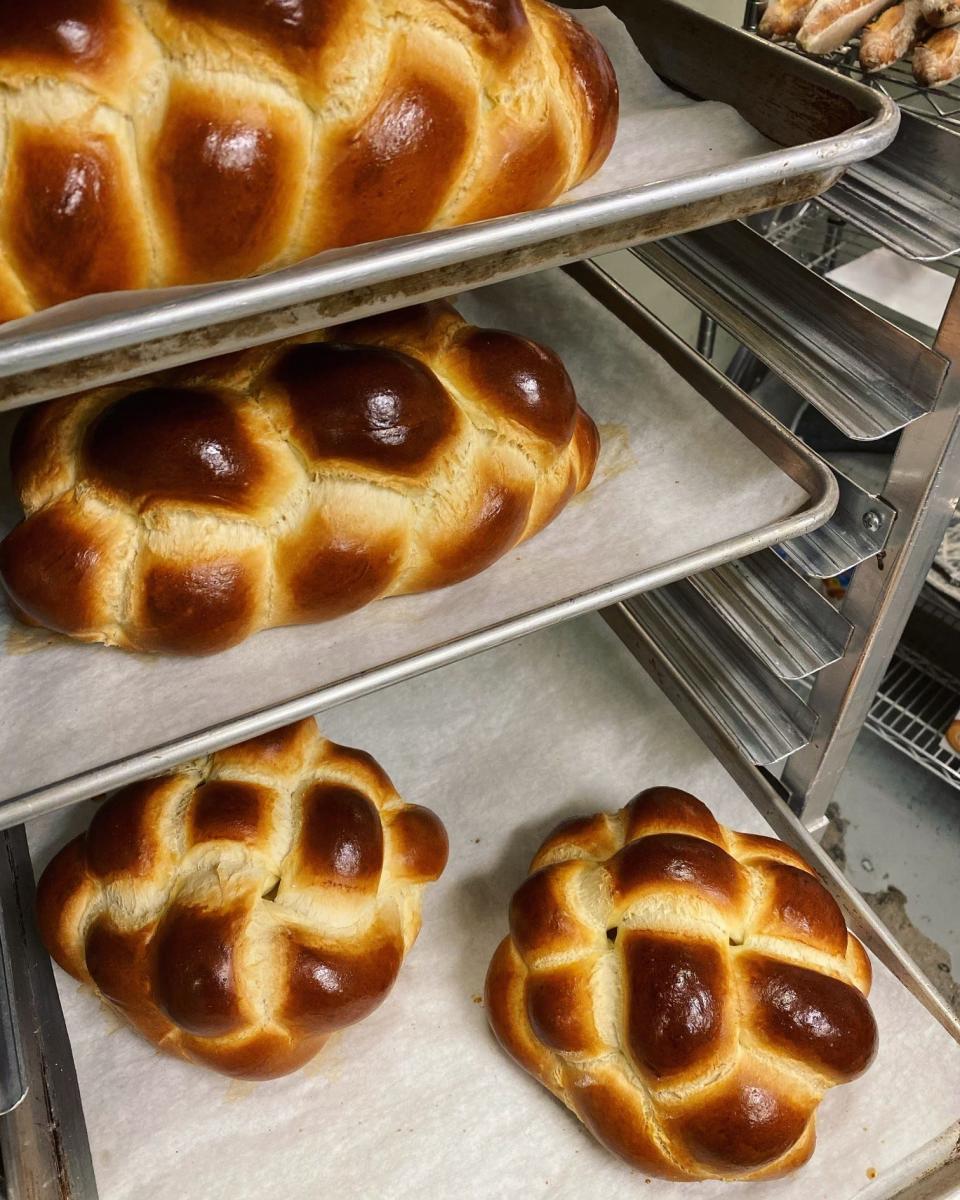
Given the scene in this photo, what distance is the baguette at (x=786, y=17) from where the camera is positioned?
41.3 inches

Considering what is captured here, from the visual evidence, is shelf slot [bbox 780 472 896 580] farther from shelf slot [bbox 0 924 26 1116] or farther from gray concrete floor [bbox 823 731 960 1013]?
gray concrete floor [bbox 823 731 960 1013]

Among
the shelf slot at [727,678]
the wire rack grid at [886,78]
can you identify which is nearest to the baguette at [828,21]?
the wire rack grid at [886,78]

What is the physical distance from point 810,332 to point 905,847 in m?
1.19

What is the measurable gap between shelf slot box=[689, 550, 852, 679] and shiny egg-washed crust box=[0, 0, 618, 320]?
0.60 meters

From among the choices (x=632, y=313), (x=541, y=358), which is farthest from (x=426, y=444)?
(x=632, y=313)

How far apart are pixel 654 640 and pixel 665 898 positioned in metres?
0.46

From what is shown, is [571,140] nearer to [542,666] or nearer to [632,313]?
[632,313]

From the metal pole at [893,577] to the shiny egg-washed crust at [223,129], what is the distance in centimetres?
45

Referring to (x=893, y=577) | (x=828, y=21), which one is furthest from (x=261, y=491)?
(x=828, y=21)

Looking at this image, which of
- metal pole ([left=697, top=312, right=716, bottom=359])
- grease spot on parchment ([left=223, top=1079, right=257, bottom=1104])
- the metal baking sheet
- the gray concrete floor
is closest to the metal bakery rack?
the metal baking sheet

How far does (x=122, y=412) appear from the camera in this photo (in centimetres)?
76

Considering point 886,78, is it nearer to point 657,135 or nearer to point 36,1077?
point 657,135

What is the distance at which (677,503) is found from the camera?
36.7 inches

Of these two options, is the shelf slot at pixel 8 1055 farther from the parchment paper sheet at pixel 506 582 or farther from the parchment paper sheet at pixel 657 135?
the parchment paper sheet at pixel 657 135
